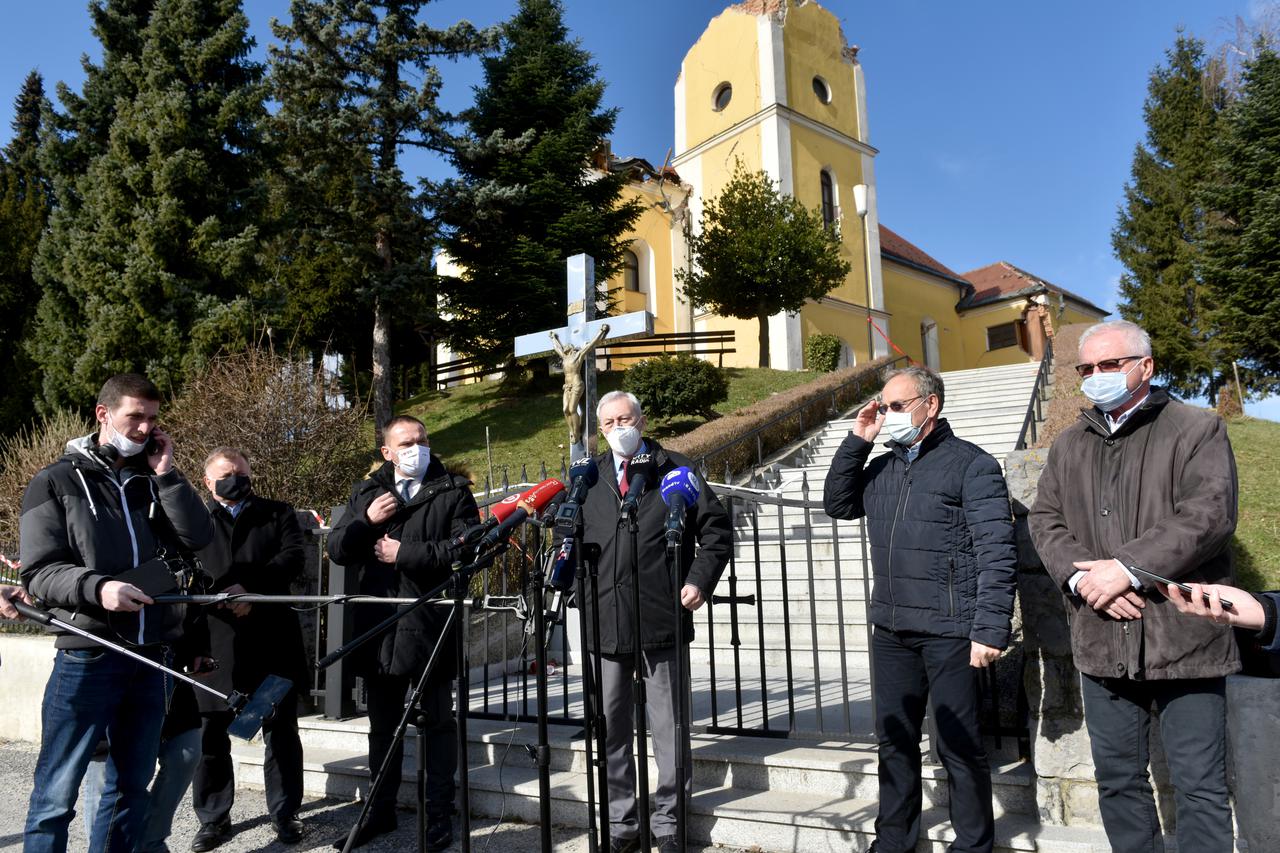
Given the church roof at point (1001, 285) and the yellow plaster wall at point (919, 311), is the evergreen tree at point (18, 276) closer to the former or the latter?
the yellow plaster wall at point (919, 311)

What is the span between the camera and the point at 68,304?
16.3m

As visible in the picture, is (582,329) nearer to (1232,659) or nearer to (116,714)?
(116,714)

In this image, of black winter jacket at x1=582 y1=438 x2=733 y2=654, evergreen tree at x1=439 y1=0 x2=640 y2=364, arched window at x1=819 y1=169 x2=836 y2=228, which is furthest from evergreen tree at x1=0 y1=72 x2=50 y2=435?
arched window at x1=819 y1=169 x2=836 y2=228

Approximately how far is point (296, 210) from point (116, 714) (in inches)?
663

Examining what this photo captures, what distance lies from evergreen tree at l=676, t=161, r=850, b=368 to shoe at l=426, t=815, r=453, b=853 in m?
18.7

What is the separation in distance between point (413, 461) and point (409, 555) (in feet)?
1.67

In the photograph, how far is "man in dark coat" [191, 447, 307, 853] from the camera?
426cm

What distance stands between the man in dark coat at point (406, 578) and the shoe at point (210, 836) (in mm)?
658

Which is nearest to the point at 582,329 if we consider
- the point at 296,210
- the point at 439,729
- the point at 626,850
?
the point at 439,729

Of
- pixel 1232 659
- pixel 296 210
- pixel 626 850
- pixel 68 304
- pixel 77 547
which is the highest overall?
pixel 296 210

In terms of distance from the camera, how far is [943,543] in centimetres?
329

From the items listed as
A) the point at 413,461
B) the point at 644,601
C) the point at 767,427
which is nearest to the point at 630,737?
the point at 644,601

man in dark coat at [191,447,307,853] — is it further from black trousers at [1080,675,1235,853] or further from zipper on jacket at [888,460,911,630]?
black trousers at [1080,675,1235,853]

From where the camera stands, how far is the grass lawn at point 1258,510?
6.58m
